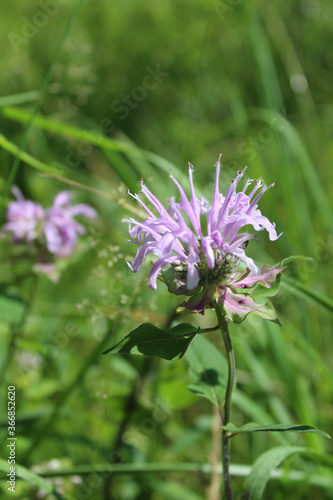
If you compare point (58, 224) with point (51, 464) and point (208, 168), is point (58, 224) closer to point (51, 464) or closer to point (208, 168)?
point (51, 464)

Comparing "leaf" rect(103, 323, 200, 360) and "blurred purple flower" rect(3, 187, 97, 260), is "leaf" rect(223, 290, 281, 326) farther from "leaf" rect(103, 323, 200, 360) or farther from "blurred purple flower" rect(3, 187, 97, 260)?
"blurred purple flower" rect(3, 187, 97, 260)

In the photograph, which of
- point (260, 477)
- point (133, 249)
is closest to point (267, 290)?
point (260, 477)

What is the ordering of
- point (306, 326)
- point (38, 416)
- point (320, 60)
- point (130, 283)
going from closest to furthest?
point (130, 283) < point (38, 416) < point (306, 326) < point (320, 60)

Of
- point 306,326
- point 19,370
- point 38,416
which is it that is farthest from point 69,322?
point 306,326

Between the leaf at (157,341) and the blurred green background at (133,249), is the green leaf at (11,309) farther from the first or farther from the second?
the leaf at (157,341)

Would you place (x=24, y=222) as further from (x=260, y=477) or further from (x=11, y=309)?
(x=260, y=477)

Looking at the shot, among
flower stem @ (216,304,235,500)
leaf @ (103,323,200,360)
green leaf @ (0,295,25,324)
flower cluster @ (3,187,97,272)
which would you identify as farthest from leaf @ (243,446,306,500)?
flower cluster @ (3,187,97,272)
